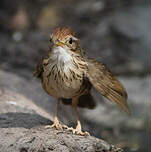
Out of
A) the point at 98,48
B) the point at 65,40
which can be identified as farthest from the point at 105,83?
the point at 98,48

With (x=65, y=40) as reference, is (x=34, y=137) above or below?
below

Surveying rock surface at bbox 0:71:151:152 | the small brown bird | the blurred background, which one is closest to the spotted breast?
the small brown bird

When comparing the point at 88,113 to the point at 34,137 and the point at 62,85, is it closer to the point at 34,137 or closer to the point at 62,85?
the point at 62,85

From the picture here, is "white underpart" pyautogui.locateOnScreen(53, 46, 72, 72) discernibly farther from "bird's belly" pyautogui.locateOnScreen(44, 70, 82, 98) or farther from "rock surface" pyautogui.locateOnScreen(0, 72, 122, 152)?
"rock surface" pyautogui.locateOnScreen(0, 72, 122, 152)

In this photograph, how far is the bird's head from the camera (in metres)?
5.72

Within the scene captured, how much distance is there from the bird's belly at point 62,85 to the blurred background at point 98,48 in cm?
137

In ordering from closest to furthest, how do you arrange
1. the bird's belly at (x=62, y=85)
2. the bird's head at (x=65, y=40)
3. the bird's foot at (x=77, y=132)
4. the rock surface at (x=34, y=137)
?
1. the rock surface at (x=34, y=137)
2. the bird's head at (x=65, y=40)
3. the bird's belly at (x=62, y=85)
4. the bird's foot at (x=77, y=132)

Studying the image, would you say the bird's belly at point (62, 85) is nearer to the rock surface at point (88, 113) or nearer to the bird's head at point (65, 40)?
the bird's head at point (65, 40)

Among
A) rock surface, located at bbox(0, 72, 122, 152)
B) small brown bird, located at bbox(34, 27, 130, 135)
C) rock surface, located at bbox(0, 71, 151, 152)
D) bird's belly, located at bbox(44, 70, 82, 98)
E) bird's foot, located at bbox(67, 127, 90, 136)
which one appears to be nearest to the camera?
rock surface, located at bbox(0, 72, 122, 152)

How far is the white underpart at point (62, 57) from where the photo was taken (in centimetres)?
579

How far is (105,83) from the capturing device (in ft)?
20.5

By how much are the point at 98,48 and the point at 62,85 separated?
6275 mm

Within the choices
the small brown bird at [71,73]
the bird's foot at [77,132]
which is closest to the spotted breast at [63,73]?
the small brown bird at [71,73]

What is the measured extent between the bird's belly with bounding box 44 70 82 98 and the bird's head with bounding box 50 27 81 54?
0.35m
